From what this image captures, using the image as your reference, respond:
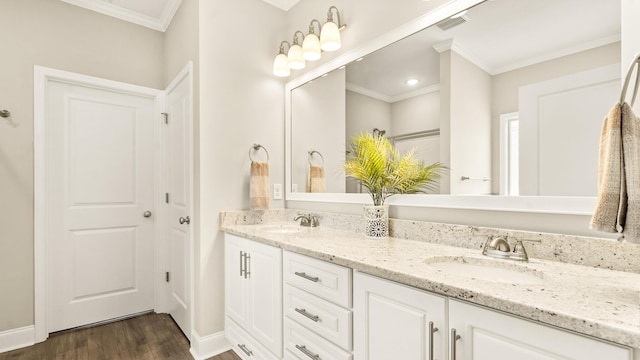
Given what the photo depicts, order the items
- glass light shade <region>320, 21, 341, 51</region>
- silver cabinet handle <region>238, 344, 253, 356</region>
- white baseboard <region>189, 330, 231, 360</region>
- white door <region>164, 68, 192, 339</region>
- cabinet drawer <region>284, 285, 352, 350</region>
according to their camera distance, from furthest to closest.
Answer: white door <region>164, 68, 192, 339</region> → white baseboard <region>189, 330, 231, 360</region> → glass light shade <region>320, 21, 341, 51</region> → silver cabinet handle <region>238, 344, 253, 356</region> → cabinet drawer <region>284, 285, 352, 350</region>

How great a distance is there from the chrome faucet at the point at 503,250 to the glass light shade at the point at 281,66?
69.6 inches

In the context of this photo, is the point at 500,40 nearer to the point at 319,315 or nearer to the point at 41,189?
the point at 319,315

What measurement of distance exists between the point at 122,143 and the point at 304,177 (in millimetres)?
1644

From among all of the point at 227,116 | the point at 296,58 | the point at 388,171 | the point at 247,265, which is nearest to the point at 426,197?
the point at 388,171

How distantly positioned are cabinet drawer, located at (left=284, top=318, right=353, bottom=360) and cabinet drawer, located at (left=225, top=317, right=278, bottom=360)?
0.60ft

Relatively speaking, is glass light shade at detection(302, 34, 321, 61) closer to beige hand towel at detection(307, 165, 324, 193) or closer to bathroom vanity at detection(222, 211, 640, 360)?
beige hand towel at detection(307, 165, 324, 193)

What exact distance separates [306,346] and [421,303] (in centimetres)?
70

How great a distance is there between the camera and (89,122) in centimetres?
252

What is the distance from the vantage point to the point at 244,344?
1.85 metres

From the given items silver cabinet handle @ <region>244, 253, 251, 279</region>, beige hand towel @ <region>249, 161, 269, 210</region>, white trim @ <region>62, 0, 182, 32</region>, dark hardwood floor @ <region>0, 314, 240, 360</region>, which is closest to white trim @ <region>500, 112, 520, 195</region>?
silver cabinet handle @ <region>244, 253, 251, 279</region>

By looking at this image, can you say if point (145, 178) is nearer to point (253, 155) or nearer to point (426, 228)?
point (253, 155)

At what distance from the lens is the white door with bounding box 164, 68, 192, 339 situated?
2252 millimetres

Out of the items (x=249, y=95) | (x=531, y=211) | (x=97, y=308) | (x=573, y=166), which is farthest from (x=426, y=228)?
(x=97, y=308)

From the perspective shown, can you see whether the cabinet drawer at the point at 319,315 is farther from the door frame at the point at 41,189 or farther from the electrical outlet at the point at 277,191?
the door frame at the point at 41,189
